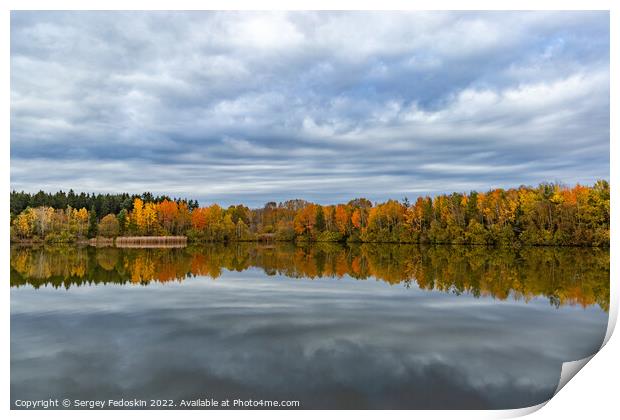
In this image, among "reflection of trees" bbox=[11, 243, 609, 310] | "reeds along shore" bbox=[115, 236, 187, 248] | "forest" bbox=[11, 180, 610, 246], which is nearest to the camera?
"reflection of trees" bbox=[11, 243, 609, 310]

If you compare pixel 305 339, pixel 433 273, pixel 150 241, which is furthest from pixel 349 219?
pixel 305 339

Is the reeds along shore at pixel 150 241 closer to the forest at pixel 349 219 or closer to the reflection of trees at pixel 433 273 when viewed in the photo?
the forest at pixel 349 219

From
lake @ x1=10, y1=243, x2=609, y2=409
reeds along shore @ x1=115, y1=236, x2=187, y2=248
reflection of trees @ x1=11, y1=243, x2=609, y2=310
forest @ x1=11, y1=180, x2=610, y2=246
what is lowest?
lake @ x1=10, y1=243, x2=609, y2=409

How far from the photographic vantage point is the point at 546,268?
17.8m

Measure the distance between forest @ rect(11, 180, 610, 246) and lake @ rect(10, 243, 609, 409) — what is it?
464cm

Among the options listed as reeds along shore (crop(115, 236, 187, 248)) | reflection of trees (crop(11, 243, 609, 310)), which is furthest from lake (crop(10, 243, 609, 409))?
reeds along shore (crop(115, 236, 187, 248))

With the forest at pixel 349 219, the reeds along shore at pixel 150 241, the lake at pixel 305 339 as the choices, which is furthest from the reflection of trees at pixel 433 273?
the reeds along shore at pixel 150 241

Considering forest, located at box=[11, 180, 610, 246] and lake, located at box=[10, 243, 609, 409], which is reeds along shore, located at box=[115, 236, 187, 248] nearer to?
forest, located at box=[11, 180, 610, 246]

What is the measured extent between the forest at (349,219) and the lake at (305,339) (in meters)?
4.64

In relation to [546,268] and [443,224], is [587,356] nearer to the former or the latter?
[546,268]

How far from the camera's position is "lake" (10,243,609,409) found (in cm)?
533

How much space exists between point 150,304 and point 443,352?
662cm
